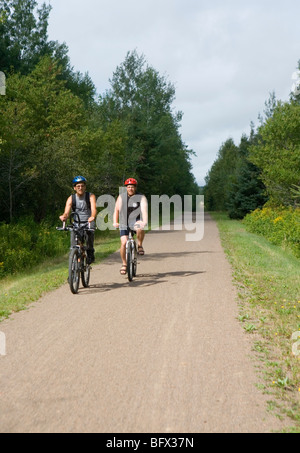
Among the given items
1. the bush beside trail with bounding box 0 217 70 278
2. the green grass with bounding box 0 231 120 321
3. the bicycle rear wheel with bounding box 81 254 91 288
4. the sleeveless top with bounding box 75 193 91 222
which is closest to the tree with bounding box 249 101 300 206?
the bush beside trail with bounding box 0 217 70 278

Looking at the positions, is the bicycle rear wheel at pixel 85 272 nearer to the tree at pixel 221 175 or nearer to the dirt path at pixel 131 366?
the dirt path at pixel 131 366

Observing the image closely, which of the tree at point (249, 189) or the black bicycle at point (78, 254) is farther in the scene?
the tree at point (249, 189)

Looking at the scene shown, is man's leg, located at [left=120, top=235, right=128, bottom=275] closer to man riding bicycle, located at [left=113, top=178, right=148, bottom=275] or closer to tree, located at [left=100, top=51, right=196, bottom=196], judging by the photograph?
man riding bicycle, located at [left=113, top=178, right=148, bottom=275]

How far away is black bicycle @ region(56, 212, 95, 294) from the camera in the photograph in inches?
337

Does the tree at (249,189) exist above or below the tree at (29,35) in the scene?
below

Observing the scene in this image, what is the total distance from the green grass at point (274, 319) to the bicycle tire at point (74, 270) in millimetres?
2951

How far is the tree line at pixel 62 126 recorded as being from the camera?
21.3m

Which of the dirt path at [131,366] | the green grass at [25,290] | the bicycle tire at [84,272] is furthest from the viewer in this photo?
the bicycle tire at [84,272]

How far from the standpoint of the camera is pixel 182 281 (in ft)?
32.3

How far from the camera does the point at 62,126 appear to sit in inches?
989

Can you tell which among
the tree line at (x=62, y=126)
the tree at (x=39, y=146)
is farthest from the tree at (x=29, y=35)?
the tree at (x=39, y=146)

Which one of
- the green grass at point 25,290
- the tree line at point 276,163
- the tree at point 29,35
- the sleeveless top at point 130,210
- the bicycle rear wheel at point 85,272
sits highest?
the tree at point 29,35

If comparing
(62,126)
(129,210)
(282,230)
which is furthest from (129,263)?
(62,126)
